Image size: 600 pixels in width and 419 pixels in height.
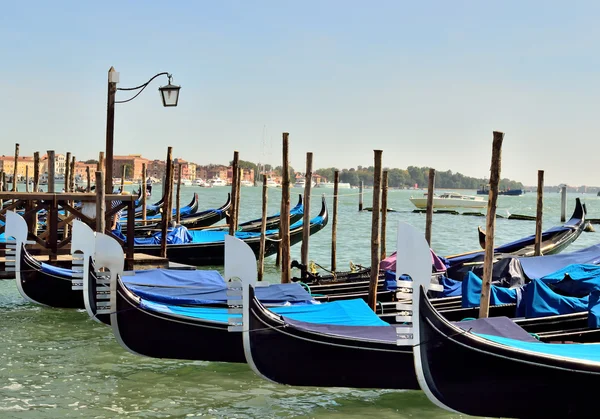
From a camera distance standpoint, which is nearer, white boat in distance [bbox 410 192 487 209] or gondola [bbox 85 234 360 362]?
gondola [bbox 85 234 360 362]

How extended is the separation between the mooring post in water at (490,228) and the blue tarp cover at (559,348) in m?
1.08

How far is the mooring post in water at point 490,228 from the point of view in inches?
215

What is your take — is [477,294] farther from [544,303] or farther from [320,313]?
[320,313]

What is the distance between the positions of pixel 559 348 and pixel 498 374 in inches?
16.5

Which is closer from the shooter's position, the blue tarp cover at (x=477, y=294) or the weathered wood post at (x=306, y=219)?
the blue tarp cover at (x=477, y=294)

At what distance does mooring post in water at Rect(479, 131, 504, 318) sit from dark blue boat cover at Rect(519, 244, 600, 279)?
7.37ft

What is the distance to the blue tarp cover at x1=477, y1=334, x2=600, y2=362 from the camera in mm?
4227

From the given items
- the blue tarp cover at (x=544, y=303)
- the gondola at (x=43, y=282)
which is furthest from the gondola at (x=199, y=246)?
the blue tarp cover at (x=544, y=303)

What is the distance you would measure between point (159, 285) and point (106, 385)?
5.74 feet

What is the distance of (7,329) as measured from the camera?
7.08 m

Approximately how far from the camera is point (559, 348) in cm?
438

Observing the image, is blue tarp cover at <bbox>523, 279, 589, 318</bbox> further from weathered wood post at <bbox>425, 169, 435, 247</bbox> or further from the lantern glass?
the lantern glass

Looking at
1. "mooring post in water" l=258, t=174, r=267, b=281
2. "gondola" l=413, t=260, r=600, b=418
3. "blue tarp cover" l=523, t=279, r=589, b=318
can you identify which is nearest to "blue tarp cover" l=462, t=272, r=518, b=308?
"blue tarp cover" l=523, t=279, r=589, b=318

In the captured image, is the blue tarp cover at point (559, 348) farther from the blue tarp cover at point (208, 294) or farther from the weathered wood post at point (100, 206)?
the weathered wood post at point (100, 206)
